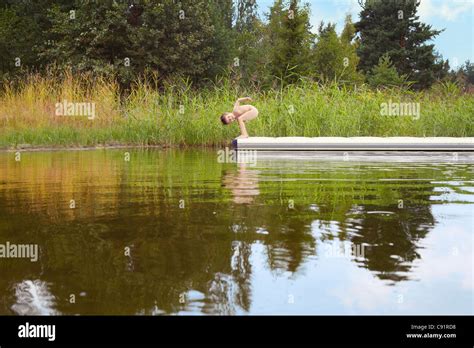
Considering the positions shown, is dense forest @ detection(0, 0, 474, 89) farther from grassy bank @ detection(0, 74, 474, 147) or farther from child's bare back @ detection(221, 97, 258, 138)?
child's bare back @ detection(221, 97, 258, 138)

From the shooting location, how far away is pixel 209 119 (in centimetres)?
1623

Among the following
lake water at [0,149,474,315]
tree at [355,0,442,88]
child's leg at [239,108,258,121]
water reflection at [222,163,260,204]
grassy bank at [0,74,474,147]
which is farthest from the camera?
tree at [355,0,442,88]

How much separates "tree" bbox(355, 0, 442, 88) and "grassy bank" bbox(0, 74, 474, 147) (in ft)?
94.8

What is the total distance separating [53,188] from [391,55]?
42.7 meters

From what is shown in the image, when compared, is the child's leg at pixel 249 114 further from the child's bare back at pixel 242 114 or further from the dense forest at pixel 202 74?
the dense forest at pixel 202 74

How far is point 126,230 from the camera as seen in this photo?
4438 millimetres

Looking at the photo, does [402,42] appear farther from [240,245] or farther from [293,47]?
[240,245]

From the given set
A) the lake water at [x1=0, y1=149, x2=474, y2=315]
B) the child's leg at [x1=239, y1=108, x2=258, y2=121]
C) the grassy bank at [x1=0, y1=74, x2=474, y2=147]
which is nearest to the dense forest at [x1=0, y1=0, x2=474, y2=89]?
the grassy bank at [x1=0, y1=74, x2=474, y2=147]

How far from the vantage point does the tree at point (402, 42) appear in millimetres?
46375

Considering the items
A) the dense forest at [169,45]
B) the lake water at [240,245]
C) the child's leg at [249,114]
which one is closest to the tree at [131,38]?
the dense forest at [169,45]

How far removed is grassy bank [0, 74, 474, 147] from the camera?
14.8m

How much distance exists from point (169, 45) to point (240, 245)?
33.6 metres

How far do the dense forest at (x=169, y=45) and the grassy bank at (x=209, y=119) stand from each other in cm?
1212
